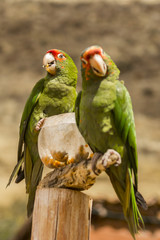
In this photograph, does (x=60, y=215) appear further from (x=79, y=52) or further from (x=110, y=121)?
(x=79, y=52)

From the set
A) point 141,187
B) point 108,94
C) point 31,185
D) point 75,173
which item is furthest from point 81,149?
point 141,187

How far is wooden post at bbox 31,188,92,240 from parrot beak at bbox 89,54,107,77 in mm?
490

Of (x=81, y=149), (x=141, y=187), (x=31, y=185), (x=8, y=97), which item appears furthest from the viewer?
(x=8, y=97)

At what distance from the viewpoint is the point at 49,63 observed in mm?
1645

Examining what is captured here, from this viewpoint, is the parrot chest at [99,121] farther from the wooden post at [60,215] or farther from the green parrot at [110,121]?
the wooden post at [60,215]

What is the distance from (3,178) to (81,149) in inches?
179

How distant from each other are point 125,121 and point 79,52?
457 cm

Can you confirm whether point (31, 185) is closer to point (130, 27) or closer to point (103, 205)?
point (103, 205)

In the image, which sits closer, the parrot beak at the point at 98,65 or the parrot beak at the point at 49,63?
the parrot beak at the point at 98,65

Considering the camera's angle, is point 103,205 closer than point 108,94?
No

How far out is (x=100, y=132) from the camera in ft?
4.11

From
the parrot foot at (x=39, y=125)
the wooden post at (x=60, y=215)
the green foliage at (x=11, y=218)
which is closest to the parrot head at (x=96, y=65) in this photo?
the parrot foot at (x=39, y=125)

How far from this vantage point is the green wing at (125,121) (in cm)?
125

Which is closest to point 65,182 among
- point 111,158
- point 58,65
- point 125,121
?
point 111,158
